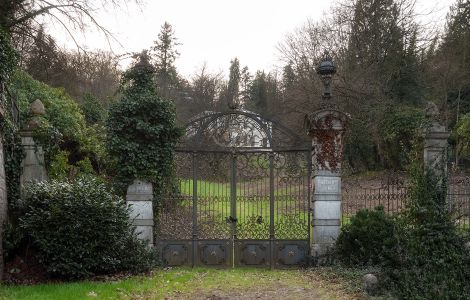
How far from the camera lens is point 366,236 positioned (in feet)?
32.7

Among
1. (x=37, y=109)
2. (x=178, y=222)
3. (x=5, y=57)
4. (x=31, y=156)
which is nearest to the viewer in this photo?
(x=5, y=57)

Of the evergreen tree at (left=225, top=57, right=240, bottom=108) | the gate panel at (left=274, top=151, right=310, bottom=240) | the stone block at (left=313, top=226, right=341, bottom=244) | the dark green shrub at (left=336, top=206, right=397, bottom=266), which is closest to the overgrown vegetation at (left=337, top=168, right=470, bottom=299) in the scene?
the dark green shrub at (left=336, top=206, right=397, bottom=266)

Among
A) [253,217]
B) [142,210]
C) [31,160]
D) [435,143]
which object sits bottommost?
[253,217]

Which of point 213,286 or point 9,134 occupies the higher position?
point 9,134

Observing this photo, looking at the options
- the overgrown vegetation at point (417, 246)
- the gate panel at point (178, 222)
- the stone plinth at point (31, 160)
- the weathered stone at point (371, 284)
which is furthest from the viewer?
the gate panel at point (178, 222)

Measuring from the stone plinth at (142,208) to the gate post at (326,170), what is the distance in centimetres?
358

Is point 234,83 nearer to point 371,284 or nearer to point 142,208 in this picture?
point 142,208

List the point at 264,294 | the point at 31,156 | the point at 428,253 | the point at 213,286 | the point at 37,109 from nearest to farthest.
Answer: the point at 428,253, the point at 264,294, the point at 213,286, the point at 31,156, the point at 37,109

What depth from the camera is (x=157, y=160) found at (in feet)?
36.3

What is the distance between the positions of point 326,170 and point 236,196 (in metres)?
2.08

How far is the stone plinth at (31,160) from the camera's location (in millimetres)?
10250

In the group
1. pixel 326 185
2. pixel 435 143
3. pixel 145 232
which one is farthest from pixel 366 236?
pixel 145 232

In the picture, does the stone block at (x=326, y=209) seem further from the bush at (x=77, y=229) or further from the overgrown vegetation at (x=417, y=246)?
the bush at (x=77, y=229)

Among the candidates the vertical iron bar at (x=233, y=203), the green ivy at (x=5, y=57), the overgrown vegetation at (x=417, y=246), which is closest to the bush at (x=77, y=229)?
the green ivy at (x=5, y=57)
